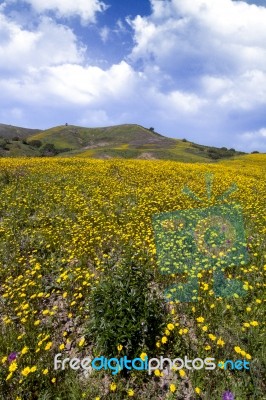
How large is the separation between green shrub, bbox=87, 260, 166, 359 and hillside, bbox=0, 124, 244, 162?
43.3m

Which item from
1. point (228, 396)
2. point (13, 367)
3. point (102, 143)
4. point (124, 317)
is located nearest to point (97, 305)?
point (124, 317)

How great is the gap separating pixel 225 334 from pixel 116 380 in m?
2.01

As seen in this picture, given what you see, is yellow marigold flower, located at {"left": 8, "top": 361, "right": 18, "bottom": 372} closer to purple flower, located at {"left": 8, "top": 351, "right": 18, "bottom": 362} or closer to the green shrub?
purple flower, located at {"left": 8, "top": 351, "right": 18, "bottom": 362}

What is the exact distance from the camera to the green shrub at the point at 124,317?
4.81 meters

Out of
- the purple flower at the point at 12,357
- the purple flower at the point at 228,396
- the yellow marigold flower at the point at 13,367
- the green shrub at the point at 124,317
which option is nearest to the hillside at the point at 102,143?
the green shrub at the point at 124,317

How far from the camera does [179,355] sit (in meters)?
4.96

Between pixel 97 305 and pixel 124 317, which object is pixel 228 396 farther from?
pixel 97 305

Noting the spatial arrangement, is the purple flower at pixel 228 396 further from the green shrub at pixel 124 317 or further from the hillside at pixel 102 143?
the hillside at pixel 102 143

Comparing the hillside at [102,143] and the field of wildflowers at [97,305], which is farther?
the hillside at [102,143]

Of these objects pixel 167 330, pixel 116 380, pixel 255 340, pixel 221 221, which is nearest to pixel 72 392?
pixel 116 380

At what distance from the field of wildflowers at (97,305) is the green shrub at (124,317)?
→ 0.17ft

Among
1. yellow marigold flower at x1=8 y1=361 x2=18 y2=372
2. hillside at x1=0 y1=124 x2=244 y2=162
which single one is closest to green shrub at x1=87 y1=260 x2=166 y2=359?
Answer: yellow marigold flower at x1=8 y1=361 x2=18 y2=372

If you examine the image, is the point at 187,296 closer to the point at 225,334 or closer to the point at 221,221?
the point at 225,334

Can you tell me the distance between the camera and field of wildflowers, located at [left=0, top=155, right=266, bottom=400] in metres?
4.54
